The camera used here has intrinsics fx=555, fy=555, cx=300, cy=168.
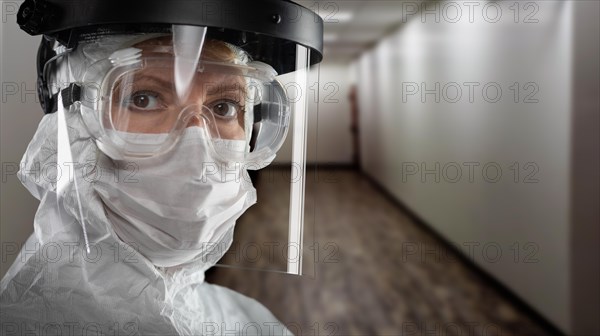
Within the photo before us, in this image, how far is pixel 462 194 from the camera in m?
4.25

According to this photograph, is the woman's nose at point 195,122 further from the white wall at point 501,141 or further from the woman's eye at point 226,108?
the white wall at point 501,141

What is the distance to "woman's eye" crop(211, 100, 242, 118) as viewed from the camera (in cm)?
71

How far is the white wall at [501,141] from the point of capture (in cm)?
268

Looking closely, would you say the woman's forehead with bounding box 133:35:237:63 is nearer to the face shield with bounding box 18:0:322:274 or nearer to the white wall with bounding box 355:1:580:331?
the face shield with bounding box 18:0:322:274

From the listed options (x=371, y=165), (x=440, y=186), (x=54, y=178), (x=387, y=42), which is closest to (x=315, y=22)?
(x=54, y=178)

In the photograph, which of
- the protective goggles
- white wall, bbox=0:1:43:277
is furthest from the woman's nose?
white wall, bbox=0:1:43:277

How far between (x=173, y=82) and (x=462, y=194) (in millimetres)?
3877

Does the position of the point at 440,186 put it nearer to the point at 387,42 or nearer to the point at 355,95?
the point at 387,42

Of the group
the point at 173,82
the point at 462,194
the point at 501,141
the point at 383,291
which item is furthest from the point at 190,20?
the point at 462,194

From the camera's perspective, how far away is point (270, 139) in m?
0.75

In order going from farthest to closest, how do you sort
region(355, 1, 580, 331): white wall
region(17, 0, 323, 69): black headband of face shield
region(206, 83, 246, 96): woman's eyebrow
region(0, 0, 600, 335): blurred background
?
region(355, 1, 580, 331): white wall → region(0, 0, 600, 335): blurred background → region(206, 83, 246, 96): woman's eyebrow → region(17, 0, 323, 69): black headband of face shield

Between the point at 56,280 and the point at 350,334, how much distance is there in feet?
7.59

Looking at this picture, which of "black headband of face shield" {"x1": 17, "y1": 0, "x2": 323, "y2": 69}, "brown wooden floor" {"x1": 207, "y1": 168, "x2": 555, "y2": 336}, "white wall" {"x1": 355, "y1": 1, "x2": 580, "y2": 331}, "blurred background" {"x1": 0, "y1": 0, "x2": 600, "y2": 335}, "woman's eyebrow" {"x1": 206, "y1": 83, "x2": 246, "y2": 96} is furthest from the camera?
"brown wooden floor" {"x1": 207, "y1": 168, "x2": 555, "y2": 336}

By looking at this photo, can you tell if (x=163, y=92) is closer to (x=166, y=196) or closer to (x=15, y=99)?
(x=166, y=196)
